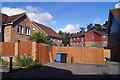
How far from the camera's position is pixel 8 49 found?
25.2 meters

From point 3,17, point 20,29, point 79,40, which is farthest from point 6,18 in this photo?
point 79,40

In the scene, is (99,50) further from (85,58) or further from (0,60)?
(0,60)

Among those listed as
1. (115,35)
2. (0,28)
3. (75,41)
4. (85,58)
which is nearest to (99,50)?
(85,58)

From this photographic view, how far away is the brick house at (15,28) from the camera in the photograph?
109ft

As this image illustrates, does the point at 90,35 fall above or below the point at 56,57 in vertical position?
above

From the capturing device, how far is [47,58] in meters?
28.1

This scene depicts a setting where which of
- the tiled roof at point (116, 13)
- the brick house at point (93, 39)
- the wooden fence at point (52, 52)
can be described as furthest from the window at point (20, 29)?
the brick house at point (93, 39)

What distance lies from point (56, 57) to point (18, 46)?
28.1 ft

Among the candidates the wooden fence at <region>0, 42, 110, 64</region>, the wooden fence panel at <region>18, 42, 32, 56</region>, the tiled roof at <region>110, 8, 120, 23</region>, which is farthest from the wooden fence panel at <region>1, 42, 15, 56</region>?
the tiled roof at <region>110, 8, 120, 23</region>

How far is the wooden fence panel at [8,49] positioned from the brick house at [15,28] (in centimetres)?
698

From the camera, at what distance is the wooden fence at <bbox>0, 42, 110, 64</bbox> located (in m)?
23.9

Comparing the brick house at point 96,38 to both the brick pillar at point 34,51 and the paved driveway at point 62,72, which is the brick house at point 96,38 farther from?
the brick pillar at point 34,51

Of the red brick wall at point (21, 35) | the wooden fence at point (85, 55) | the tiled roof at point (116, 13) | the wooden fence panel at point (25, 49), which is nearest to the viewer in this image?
the wooden fence panel at point (25, 49)

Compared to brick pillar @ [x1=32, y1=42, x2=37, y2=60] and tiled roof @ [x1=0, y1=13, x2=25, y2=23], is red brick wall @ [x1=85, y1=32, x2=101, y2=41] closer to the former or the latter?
tiled roof @ [x1=0, y1=13, x2=25, y2=23]
